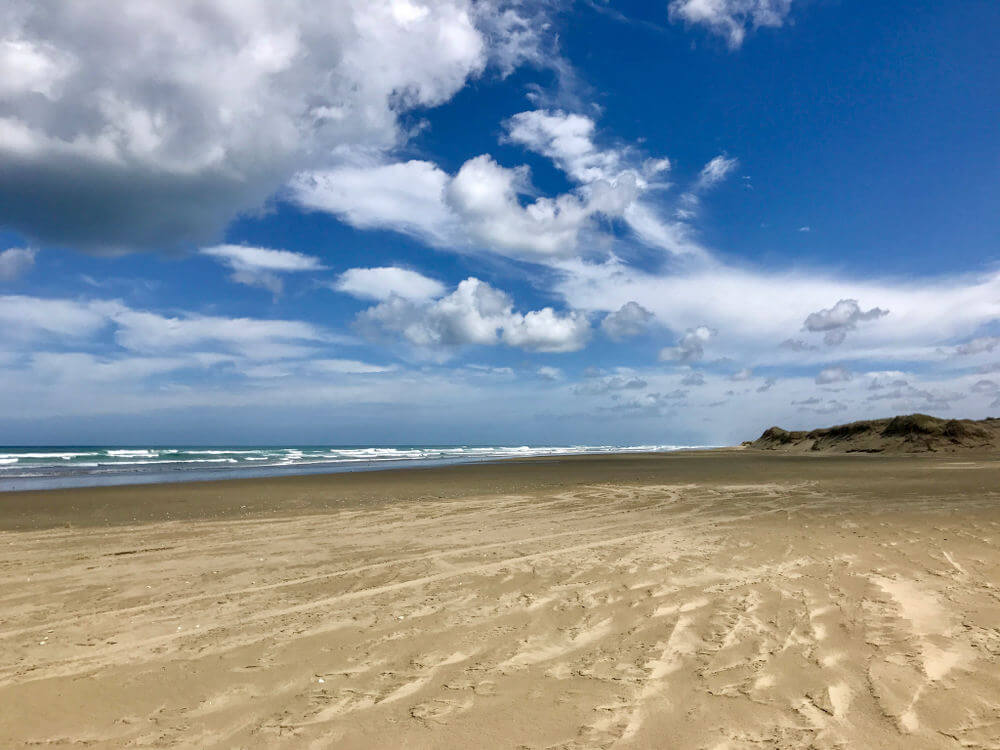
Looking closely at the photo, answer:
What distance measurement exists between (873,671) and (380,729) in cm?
377

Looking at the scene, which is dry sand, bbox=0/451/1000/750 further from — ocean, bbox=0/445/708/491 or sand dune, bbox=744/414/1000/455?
sand dune, bbox=744/414/1000/455

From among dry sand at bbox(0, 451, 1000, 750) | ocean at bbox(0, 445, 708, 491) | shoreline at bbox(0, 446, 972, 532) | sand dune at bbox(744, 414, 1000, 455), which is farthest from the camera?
sand dune at bbox(744, 414, 1000, 455)

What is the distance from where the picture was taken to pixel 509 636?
5.49 meters

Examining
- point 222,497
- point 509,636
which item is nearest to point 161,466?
point 222,497

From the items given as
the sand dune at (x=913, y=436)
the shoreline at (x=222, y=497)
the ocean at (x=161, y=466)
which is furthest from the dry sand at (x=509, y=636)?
the sand dune at (x=913, y=436)

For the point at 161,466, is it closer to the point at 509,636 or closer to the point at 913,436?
the point at 509,636

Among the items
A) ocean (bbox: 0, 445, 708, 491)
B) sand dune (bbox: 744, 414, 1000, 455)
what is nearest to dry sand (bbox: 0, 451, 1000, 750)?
ocean (bbox: 0, 445, 708, 491)

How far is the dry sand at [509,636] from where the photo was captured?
3809 millimetres

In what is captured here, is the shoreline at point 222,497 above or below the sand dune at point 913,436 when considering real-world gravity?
below

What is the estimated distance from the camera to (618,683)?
437 centimetres

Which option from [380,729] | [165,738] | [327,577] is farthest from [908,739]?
[327,577]

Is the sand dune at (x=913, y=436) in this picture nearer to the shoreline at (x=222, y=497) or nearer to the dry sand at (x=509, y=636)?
the shoreline at (x=222, y=497)

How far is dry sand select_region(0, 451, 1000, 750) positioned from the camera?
381 centimetres

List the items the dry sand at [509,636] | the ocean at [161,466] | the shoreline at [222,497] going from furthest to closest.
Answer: the ocean at [161,466], the shoreline at [222,497], the dry sand at [509,636]
